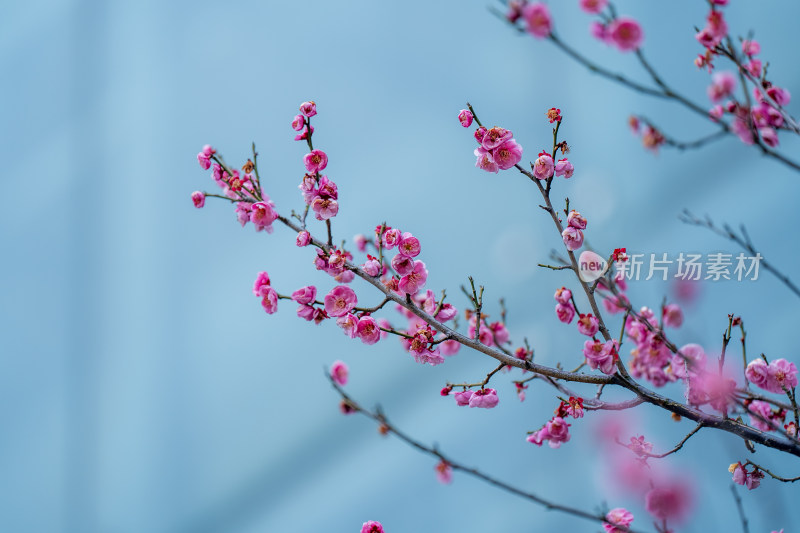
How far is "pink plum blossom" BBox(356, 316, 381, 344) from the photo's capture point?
916 mm

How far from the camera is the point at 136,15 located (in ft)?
8.30

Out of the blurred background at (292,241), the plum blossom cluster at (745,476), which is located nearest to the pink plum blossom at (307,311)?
the plum blossom cluster at (745,476)

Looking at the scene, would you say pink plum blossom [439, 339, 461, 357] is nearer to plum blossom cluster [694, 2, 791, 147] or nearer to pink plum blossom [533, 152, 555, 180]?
pink plum blossom [533, 152, 555, 180]

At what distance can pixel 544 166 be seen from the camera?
2.91ft

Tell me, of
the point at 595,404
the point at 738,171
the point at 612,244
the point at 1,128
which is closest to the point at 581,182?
the point at 612,244

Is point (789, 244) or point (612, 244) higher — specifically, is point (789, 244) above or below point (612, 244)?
below

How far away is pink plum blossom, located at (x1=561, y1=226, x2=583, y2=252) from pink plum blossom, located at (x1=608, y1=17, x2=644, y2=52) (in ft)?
0.83

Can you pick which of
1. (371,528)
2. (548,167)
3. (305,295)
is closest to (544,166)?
(548,167)

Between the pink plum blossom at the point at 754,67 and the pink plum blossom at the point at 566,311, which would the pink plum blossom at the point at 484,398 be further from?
the pink plum blossom at the point at 754,67

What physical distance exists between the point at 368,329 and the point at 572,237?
334mm

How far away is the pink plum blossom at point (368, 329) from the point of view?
36.1 inches

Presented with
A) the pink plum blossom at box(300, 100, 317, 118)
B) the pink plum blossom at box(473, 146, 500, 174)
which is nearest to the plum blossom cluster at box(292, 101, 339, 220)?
the pink plum blossom at box(300, 100, 317, 118)

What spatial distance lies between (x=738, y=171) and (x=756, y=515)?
92cm

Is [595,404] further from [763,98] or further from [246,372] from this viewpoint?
[246,372]
